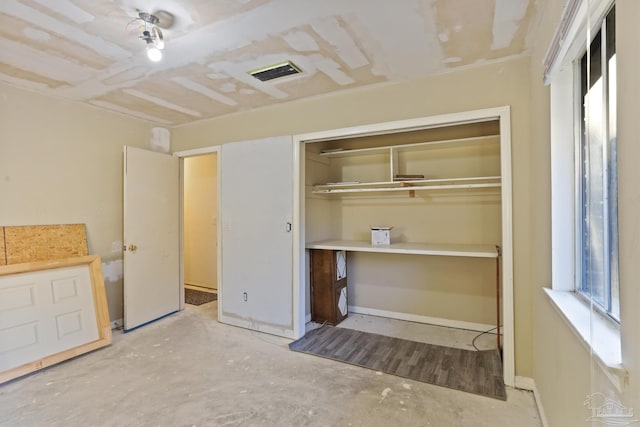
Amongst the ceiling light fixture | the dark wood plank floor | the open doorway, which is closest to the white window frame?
the dark wood plank floor

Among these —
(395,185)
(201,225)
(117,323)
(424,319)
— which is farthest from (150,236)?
(424,319)

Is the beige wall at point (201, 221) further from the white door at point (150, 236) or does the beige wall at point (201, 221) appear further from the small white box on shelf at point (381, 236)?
the small white box on shelf at point (381, 236)

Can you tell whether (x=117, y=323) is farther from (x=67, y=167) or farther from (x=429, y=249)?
(x=429, y=249)

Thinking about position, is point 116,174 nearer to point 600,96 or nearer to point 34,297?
point 34,297

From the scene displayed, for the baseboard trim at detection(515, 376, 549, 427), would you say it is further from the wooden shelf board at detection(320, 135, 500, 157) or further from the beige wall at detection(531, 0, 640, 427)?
the wooden shelf board at detection(320, 135, 500, 157)

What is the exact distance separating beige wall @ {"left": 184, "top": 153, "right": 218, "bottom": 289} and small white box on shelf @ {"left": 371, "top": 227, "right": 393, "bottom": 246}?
2.72m

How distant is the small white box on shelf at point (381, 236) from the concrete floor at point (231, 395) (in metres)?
1.34

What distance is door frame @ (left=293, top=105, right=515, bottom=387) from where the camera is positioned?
2.25 meters

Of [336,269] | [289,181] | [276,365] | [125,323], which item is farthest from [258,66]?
[125,323]

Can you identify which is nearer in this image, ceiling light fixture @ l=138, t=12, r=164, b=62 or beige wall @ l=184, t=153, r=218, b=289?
ceiling light fixture @ l=138, t=12, r=164, b=62

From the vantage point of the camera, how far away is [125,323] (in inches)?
129

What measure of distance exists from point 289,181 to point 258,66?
1.12 meters

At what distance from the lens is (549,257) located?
67.9 inches

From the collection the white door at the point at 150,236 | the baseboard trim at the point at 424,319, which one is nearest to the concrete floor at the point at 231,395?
the white door at the point at 150,236
